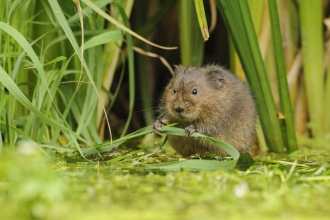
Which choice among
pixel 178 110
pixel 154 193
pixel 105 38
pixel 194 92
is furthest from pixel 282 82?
pixel 154 193

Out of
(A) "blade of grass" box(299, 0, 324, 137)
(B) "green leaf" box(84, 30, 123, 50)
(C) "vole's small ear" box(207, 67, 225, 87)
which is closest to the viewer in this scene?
(B) "green leaf" box(84, 30, 123, 50)

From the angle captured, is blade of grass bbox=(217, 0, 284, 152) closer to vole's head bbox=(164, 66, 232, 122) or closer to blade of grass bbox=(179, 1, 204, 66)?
vole's head bbox=(164, 66, 232, 122)

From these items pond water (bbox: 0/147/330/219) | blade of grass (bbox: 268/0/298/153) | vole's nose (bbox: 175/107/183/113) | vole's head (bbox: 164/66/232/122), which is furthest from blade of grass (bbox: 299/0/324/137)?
pond water (bbox: 0/147/330/219)

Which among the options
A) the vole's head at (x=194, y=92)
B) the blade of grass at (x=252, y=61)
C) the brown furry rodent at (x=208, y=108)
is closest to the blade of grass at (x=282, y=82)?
the blade of grass at (x=252, y=61)

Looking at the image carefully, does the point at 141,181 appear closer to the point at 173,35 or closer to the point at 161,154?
the point at 161,154

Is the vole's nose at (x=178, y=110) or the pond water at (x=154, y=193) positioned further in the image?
the vole's nose at (x=178, y=110)

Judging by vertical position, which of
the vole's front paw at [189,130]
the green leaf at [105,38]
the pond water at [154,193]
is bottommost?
the pond water at [154,193]

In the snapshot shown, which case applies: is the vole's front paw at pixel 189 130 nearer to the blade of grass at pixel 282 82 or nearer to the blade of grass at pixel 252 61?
the blade of grass at pixel 252 61
